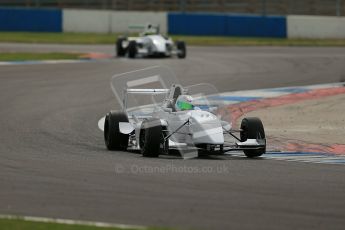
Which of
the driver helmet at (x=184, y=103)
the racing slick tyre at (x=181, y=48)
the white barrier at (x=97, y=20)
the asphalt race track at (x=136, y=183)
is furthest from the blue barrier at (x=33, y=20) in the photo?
the driver helmet at (x=184, y=103)

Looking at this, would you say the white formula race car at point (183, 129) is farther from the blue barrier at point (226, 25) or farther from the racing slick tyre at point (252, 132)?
the blue barrier at point (226, 25)

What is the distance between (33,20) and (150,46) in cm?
1443

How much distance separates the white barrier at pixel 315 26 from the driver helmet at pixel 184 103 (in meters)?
28.3

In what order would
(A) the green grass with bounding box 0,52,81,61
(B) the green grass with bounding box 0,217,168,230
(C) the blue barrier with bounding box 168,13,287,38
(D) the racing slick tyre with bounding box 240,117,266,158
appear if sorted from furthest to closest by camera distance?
(C) the blue barrier with bounding box 168,13,287,38, (A) the green grass with bounding box 0,52,81,61, (D) the racing slick tyre with bounding box 240,117,266,158, (B) the green grass with bounding box 0,217,168,230

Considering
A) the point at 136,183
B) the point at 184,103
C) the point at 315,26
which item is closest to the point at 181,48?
the point at 315,26

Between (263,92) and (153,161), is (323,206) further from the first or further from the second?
(263,92)

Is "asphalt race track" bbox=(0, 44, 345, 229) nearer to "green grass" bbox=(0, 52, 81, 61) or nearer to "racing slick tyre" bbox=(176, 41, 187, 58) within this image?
"green grass" bbox=(0, 52, 81, 61)

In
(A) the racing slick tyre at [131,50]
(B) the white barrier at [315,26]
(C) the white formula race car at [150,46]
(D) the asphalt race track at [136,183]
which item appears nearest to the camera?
(D) the asphalt race track at [136,183]

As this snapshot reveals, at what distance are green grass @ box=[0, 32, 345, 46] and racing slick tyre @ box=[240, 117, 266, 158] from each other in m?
25.7

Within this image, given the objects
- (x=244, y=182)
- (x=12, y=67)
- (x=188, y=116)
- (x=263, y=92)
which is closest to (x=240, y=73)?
(x=263, y=92)

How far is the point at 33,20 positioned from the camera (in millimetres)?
45250

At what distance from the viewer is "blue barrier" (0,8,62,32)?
4506cm

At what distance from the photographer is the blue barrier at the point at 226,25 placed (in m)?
41.5

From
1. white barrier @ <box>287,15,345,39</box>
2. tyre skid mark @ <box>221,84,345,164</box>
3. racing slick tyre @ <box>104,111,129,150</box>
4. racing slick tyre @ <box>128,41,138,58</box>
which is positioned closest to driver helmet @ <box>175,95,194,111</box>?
tyre skid mark @ <box>221,84,345,164</box>
